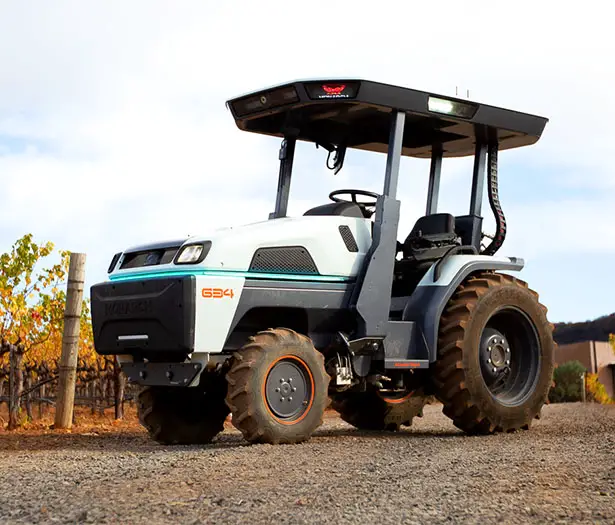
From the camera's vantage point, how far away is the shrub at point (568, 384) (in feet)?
92.0

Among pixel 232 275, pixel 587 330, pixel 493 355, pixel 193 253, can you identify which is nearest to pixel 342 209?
pixel 232 275

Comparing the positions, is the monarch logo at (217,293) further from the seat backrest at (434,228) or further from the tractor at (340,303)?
the seat backrest at (434,228)

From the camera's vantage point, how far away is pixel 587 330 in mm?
66750

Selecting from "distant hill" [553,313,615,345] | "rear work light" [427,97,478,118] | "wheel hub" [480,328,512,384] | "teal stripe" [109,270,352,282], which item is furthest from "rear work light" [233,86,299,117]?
"distant hill" [553,313,615,345]

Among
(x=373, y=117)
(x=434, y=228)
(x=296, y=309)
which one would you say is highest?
(x=373, y=117)

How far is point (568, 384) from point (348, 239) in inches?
838

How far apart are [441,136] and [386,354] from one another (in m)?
2.89

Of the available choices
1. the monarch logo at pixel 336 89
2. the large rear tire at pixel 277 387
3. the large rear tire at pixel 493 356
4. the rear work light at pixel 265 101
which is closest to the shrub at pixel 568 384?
the large rear tire at pixel 493 356

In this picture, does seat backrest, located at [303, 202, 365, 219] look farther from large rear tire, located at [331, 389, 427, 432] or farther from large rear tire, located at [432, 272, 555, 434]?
large rear tire, located at [331, 389, 427, 432]

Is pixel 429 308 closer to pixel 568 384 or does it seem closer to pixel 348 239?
pixel 348 239

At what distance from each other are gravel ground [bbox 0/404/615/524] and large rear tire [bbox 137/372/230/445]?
0.62 m

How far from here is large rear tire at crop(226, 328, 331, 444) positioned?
766 cm

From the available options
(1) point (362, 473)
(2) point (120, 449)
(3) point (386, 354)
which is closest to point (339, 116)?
(3) point (386, 354)

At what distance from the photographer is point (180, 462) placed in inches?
261
